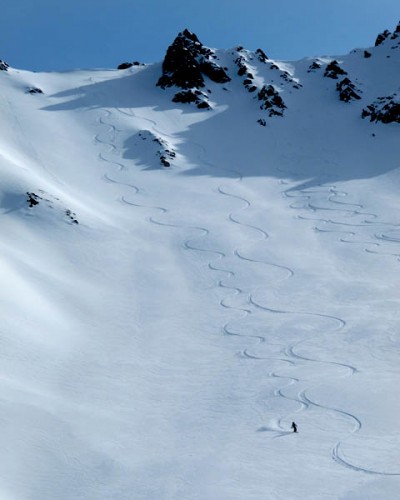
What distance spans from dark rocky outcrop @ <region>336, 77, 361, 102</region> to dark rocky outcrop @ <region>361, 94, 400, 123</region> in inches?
191

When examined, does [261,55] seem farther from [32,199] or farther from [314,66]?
[32,199]

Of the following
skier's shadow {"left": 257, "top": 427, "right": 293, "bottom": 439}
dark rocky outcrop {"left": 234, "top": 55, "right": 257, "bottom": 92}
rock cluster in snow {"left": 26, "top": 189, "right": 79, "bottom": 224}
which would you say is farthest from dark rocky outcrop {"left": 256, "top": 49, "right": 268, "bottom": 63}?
skier's shadow {"left": 257, "top": 427, "right": 293, "bottom": 439}

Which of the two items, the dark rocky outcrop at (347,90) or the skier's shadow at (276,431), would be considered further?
the dark rocky outcrop at (347,90)

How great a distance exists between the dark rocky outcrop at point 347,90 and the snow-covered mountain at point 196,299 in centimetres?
408

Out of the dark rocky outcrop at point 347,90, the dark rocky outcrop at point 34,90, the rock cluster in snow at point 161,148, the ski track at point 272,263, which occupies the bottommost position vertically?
the ski track at point 272,263

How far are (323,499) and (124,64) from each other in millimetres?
88639

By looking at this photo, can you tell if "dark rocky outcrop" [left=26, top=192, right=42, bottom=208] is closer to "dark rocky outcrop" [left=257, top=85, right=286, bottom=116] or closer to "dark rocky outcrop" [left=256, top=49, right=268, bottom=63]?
"dark rocky outcrop" [left=257, top=85, right=286, bottom=116]

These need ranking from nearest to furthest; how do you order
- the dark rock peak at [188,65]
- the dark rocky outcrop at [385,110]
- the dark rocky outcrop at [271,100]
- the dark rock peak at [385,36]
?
the dark rocky outcrop at [385,110], the dark rocky outcrop at [271,100], the dark rock peak at [188,65], the dark rock peak at [385,36]

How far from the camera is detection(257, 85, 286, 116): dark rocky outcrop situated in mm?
74438

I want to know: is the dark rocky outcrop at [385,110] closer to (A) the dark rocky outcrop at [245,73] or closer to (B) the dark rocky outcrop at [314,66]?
(A) the dark rocky outcrop at [245,73]

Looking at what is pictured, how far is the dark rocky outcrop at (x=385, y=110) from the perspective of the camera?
70.4m

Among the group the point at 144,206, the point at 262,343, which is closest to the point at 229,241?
the point at 144,206

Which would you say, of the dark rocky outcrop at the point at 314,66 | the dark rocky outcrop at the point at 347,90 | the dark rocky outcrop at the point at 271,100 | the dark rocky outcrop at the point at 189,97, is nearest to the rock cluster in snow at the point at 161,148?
the dark rocky outcrop at the point at 189,97

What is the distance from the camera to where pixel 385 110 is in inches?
2808
